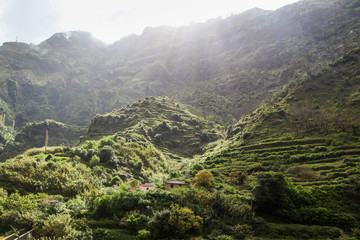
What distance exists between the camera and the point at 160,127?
135125mm

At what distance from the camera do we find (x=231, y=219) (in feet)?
99.0

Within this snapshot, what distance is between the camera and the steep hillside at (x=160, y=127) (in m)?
123

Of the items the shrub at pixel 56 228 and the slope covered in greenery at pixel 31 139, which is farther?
the slope covered in greenery at pixel 31 139

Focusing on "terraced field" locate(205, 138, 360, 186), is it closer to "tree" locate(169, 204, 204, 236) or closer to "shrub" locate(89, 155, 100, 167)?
"tree" locate(169, 204, 204, 236)

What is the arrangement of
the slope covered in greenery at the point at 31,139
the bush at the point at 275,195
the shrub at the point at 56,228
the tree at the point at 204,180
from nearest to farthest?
the shrub at the point at 56,228, the bush at the point at 275,195, the tree at the point at 204,180, the slope covered in greenery at the point at 31,139

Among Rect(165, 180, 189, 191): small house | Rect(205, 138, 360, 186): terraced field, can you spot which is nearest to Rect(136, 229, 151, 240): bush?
Rect(165, 180, 189, 191): small house

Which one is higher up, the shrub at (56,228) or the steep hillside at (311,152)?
the shrub at (56,228)

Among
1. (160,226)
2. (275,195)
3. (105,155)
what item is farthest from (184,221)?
(105,155)

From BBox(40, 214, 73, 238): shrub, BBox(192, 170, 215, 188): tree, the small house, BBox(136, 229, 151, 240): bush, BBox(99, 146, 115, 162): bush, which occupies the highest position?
BBox(40, 214, 73, 238): shrub

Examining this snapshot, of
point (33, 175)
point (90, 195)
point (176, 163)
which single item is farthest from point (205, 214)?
point (176, 163)

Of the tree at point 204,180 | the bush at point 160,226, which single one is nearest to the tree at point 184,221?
the bush at point 160,226

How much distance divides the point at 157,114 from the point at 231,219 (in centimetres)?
13039

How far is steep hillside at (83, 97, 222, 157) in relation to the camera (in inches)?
4840

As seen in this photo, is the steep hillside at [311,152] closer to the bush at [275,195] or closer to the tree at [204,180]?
the bush at [275,195]
